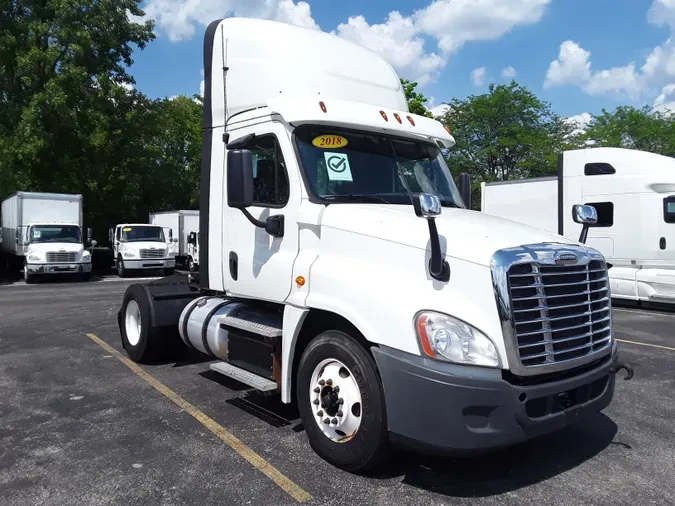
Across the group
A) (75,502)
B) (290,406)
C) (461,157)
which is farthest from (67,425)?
(461,157)

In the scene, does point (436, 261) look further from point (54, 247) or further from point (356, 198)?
point (54, 247)

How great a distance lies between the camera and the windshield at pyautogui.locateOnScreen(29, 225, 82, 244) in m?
21.7

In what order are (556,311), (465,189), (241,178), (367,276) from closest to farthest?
(556,311) < (367,276) < (241,178) < (465,189)

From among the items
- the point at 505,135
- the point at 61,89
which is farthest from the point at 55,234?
the point at 505,135

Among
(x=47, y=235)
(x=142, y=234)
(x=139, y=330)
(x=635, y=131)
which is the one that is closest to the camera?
(x=139, y=330)

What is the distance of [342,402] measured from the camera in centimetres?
405

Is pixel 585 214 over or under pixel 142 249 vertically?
over

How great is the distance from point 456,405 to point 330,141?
239cm

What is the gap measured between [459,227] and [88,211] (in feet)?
97.2

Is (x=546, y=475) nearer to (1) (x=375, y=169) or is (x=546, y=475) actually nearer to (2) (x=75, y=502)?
(1) (x=375, y=169)

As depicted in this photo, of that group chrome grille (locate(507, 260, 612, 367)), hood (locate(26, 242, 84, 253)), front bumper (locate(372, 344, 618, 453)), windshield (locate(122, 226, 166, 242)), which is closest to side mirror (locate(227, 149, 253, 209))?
front bumper (locate(372, 344, 618, 453))

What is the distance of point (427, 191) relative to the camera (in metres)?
5.08

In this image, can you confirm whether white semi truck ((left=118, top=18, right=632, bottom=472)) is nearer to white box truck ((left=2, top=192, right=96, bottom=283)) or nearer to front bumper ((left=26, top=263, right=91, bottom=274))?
front bumper ((left=26, top=263, right=91, bottom=274))

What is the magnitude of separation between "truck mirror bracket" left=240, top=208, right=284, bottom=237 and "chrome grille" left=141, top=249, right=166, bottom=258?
20092 mm
